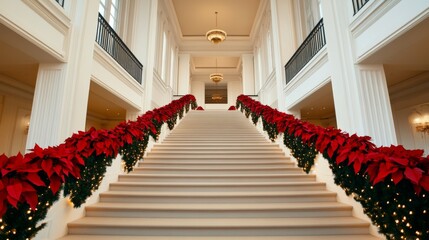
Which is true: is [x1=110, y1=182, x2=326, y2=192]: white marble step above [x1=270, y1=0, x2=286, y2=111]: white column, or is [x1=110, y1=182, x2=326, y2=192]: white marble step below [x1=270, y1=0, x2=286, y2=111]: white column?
below

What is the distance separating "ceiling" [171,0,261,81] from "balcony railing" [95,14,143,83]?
22.5ft

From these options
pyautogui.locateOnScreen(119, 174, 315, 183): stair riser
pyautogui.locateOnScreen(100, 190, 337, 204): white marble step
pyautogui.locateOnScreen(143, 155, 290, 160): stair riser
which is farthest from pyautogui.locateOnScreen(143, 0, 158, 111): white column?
pyautogui.locateOnScreen(100, 190, 337, 204): white marble step

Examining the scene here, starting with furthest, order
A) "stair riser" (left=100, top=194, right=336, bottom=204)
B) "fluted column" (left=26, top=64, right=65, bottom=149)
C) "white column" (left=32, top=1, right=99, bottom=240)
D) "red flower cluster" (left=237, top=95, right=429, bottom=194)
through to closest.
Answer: "stair riser" (left=100, top=194, right=336, bottom=204), "fluted column" (left=26, top=64, right=65, bottom=149), "white column" (left=32, top=1, right=99, bottom=240), "red flower cluster" (left=237, top=95, right=429, bottom=194)

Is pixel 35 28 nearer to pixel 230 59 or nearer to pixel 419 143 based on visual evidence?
pixel 419 143

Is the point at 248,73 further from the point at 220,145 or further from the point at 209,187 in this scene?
the point at 209,187

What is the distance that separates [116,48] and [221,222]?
591 centimetres

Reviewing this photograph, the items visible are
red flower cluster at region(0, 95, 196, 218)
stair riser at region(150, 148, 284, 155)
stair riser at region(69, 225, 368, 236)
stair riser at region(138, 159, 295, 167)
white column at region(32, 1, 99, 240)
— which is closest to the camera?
red flower cluster at region(0, 95, 196, 218)

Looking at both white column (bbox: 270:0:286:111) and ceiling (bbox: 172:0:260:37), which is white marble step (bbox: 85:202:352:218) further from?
ceiling (bbox: 172:0:260:37)

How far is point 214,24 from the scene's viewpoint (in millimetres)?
15047

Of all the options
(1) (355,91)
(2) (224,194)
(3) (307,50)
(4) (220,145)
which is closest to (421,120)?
(1) (355,91)

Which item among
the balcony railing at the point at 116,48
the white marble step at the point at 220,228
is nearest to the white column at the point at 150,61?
the balcony railing at the point at 116,48

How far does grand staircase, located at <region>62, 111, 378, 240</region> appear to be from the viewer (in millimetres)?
3162

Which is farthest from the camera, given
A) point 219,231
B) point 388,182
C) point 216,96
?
point 216,96

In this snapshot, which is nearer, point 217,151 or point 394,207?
point 394,207
